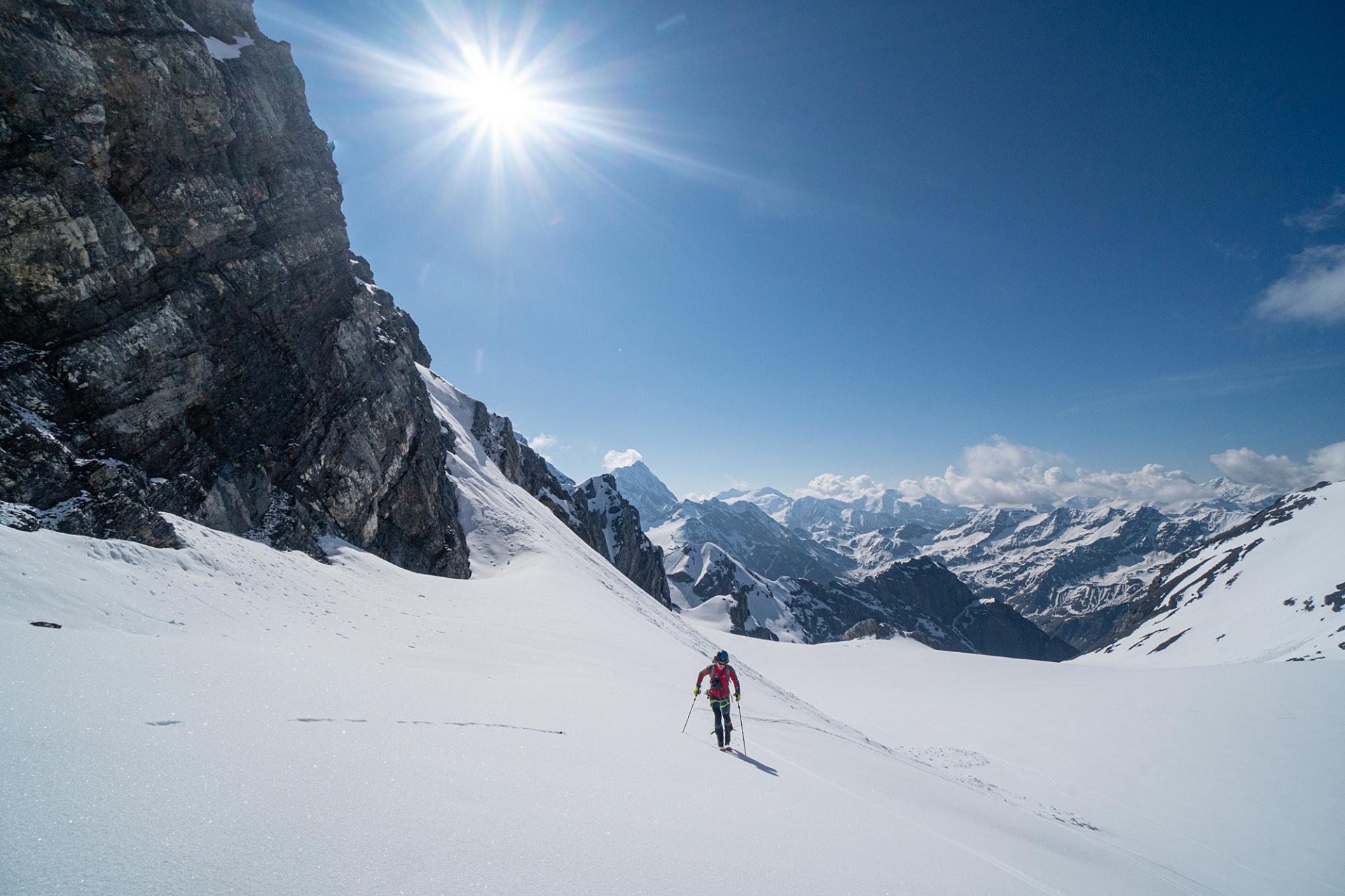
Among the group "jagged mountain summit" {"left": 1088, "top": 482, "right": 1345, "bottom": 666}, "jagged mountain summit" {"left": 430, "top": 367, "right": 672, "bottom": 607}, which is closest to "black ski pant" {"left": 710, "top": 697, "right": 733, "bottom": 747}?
"jagged mountain summit" {"left": 430, "top": 367, "right": 672, "bottom": 607}

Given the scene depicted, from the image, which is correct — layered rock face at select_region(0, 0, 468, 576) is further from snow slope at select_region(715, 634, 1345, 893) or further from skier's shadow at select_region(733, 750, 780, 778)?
snow slope at select_region(715, 634, 1345, 893)

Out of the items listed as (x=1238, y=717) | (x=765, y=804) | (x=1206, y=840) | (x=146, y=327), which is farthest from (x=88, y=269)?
(x=1238, y=717)

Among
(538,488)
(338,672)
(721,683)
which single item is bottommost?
(338,672)

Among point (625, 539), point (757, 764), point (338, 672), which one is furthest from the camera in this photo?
point (625, 539)

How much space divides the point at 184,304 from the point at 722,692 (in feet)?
86.4

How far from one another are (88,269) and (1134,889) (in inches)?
1262

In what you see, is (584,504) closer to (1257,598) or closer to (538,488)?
(538,488)

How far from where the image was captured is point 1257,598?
306 ft

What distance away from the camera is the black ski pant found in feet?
30.0

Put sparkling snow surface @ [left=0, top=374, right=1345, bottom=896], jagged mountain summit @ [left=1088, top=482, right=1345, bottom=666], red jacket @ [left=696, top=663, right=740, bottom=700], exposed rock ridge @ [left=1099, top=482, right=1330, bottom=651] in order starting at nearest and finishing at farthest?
1. sparkling snow surface @ [left=0, top=374, right=1345, bottom=896]
2. red jacket @ [left=696, top=663, right=740, bottom=700]
3. jagged mountain summit @ [left=1088, top=482, right=1345, bottom=666]
4. exposed rock ridge @ [left=1099, top=482, right=1330, bottom=651]

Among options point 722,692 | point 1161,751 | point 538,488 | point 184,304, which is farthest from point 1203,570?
point 184,304

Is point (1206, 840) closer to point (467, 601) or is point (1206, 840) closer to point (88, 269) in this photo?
point (467, 601)

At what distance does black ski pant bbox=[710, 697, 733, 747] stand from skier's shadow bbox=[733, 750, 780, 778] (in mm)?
285

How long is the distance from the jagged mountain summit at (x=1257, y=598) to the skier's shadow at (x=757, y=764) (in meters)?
72.7
